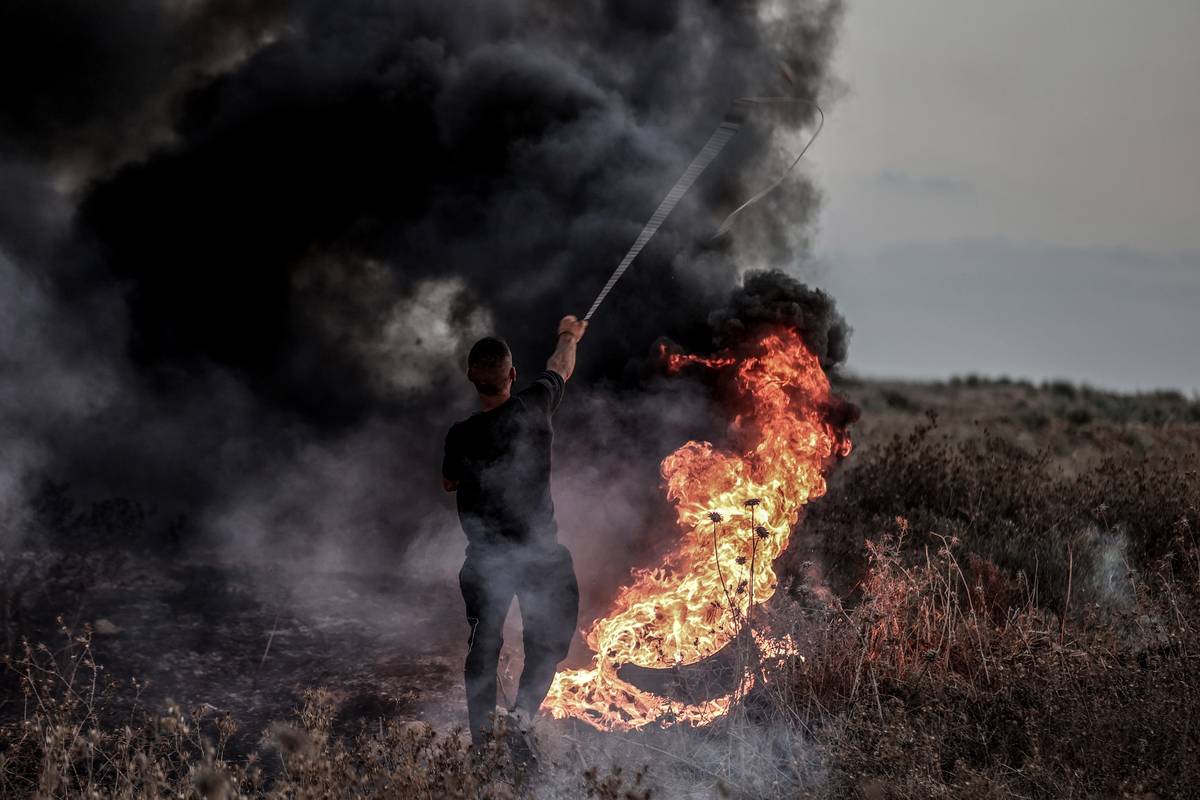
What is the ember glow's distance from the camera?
5.60 metres

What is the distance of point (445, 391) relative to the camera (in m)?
8.99

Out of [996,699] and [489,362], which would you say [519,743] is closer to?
[489,362]

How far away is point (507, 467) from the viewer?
4.91 meters

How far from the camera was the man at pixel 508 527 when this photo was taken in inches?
192

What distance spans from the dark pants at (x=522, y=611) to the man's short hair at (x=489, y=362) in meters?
0.90

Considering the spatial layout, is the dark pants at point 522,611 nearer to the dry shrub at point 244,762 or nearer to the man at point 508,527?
the man at point 508,527

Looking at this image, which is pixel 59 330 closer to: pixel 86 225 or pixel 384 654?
pixel 86 225

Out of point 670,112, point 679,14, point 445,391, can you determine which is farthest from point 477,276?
point 679,14

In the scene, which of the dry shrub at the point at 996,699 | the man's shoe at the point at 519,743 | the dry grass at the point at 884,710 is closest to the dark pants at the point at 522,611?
the man's shoe at the point at 519,743

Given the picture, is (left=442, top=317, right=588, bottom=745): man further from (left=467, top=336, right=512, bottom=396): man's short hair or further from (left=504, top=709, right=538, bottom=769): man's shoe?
(left=504, top=709, right=538, bottom=769): man's shoe

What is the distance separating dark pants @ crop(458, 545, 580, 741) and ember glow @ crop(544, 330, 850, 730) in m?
0.56

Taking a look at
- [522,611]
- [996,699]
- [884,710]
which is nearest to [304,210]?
[522,611]

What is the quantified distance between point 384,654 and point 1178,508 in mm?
6268

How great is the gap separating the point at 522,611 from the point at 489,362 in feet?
4.36
